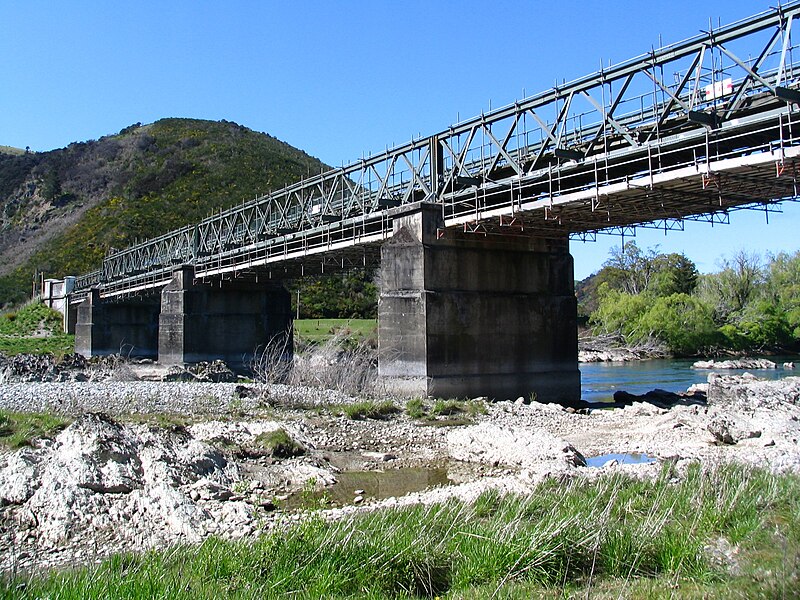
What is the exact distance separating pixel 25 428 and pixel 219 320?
38652 mm

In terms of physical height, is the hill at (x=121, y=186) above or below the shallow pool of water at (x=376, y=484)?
above

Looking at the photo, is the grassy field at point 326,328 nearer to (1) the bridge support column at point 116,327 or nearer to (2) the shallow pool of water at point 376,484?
(1) the bridge support column at point 116,327

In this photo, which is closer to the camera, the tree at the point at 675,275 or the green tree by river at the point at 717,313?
the green tree by river at the point at 717,313

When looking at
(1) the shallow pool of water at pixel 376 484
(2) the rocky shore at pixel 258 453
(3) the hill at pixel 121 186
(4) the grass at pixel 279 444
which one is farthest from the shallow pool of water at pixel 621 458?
(3) the hill at pixel 121 186

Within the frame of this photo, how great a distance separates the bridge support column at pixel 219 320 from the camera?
51.5m

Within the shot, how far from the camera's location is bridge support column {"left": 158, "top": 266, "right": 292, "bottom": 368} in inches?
2028

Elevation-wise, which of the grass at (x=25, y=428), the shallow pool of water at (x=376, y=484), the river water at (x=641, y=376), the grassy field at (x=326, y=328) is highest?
the grassy field at (x=326, y=328)

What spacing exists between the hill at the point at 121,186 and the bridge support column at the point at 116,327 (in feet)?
126

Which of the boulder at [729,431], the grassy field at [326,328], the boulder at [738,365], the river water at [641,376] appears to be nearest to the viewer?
the boulder at [729,431]

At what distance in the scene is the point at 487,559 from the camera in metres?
7.03

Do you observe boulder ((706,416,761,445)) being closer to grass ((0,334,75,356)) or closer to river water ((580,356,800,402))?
river water ((580,356,800,402))

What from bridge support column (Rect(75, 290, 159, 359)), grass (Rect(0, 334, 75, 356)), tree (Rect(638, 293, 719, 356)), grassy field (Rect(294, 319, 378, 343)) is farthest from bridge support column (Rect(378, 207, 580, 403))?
tree (Rect(638, 293, 719, 356))

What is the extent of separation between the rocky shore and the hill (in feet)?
287

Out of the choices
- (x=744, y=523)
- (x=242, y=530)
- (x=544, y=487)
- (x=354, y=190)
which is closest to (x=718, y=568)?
(x=744, y=523)
